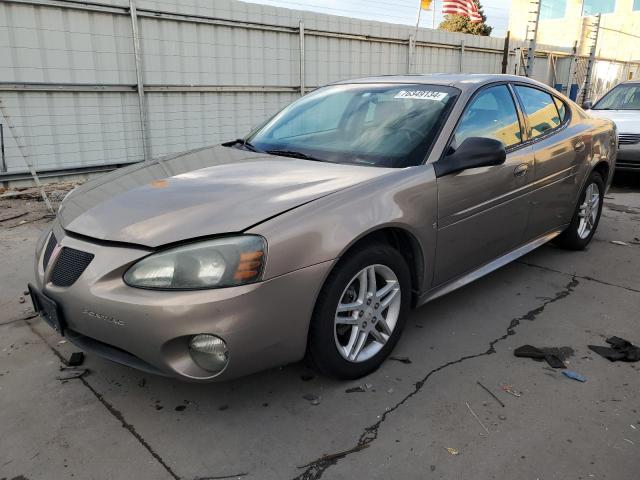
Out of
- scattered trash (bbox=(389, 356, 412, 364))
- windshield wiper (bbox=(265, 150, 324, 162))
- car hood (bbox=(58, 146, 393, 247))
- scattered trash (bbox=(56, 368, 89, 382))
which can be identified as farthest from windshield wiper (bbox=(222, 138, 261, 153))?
scattered trash (bbox=(56, 368, 89, 382))

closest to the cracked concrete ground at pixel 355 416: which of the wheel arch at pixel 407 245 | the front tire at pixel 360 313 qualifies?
the front tire at pixel 360 313

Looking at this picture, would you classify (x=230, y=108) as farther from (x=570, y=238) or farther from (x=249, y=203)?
(x=249, y=203)

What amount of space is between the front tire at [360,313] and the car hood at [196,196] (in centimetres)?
40

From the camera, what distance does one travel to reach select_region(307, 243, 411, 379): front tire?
8.14ft

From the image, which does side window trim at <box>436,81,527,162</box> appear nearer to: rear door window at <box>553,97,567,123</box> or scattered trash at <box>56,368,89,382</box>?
rear door window at <box>553,97,567,123</box>

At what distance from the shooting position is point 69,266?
7.87ft

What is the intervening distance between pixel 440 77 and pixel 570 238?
2.12 metres

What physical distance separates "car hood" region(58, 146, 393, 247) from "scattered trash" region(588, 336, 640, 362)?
1.69 meters

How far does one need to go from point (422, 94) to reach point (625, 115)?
646cm

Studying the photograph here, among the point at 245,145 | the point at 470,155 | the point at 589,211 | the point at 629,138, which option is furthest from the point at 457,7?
the point at 470,155

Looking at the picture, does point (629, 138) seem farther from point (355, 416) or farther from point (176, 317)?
point (176, 317)

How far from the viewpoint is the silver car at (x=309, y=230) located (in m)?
2.21

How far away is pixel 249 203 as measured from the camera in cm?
242

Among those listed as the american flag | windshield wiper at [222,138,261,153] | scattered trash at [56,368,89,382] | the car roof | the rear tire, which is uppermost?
the american flag
